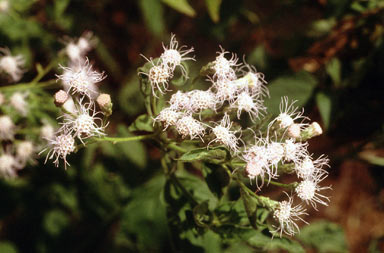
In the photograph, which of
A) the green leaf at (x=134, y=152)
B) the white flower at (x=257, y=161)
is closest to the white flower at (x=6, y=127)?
the green leaf at (x=134, y=152)

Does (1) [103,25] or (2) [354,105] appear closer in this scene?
(2) [354,105]

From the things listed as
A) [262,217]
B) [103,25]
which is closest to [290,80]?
[262,217]

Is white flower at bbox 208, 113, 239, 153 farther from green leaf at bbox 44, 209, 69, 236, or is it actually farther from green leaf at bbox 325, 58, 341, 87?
green leaf at bbox 44, 209, 69, 236

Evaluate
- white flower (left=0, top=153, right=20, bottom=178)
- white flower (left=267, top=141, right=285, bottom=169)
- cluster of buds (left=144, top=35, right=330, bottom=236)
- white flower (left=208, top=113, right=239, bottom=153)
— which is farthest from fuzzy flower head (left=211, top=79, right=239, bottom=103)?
white flower (left=0, top=153, right=20, bottom=178)

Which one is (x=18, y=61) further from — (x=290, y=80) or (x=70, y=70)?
(x=290, y=80)

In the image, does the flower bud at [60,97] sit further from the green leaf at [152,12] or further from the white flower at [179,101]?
the green leaf at [152,12]
